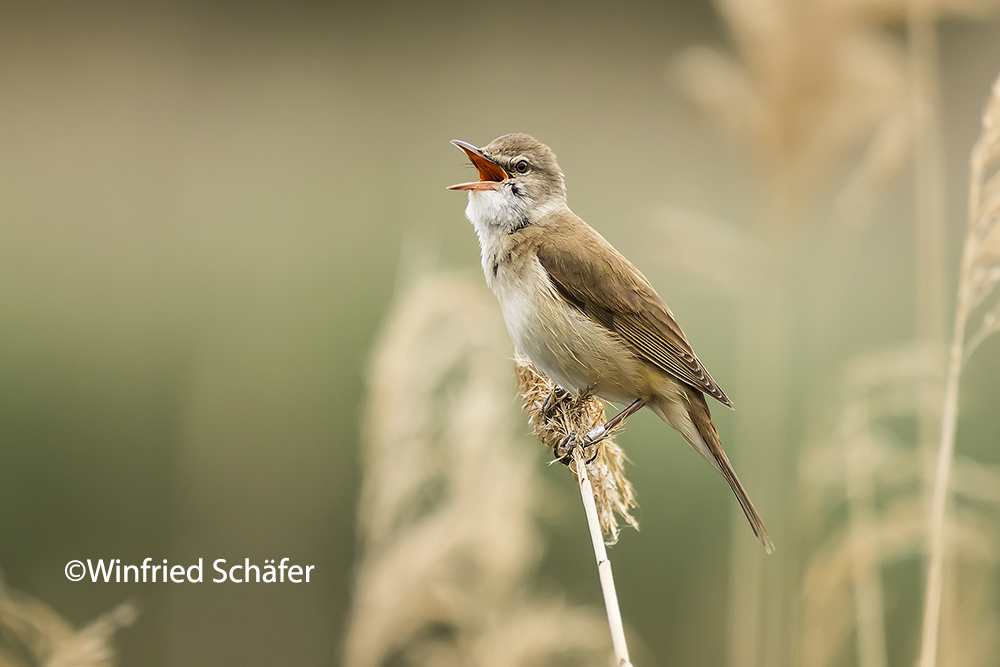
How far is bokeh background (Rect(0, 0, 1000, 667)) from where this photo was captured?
344 centimetres

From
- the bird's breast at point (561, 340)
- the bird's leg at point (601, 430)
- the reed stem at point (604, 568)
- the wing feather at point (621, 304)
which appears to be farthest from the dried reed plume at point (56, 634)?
the wing feather at point (621, 304)

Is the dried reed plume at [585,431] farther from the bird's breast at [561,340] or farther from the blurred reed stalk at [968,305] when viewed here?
the blurred reed stalk at [968,305]

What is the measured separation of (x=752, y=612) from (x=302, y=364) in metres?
2.96

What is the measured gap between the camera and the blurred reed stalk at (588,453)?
183 cm

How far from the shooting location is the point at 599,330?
252cm

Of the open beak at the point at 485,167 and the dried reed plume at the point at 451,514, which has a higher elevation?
the open beak at the point at 485,167

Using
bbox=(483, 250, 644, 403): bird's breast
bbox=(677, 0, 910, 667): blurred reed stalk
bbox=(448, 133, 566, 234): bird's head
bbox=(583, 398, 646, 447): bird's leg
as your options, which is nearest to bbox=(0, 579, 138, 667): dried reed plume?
bbox=(583, 398, 646, 447): bird's leg

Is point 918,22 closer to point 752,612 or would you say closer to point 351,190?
point 752,612

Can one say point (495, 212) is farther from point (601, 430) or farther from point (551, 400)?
point (601, 430)

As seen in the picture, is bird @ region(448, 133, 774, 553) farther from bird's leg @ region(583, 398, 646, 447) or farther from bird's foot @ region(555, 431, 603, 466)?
bird's foot @ region(555, 431, 603, 466)

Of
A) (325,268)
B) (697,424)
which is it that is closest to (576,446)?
(697,424)

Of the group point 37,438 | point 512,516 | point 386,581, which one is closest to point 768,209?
point 512,516

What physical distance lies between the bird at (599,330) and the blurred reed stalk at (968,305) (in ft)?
1.95

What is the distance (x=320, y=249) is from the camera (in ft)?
18.5
